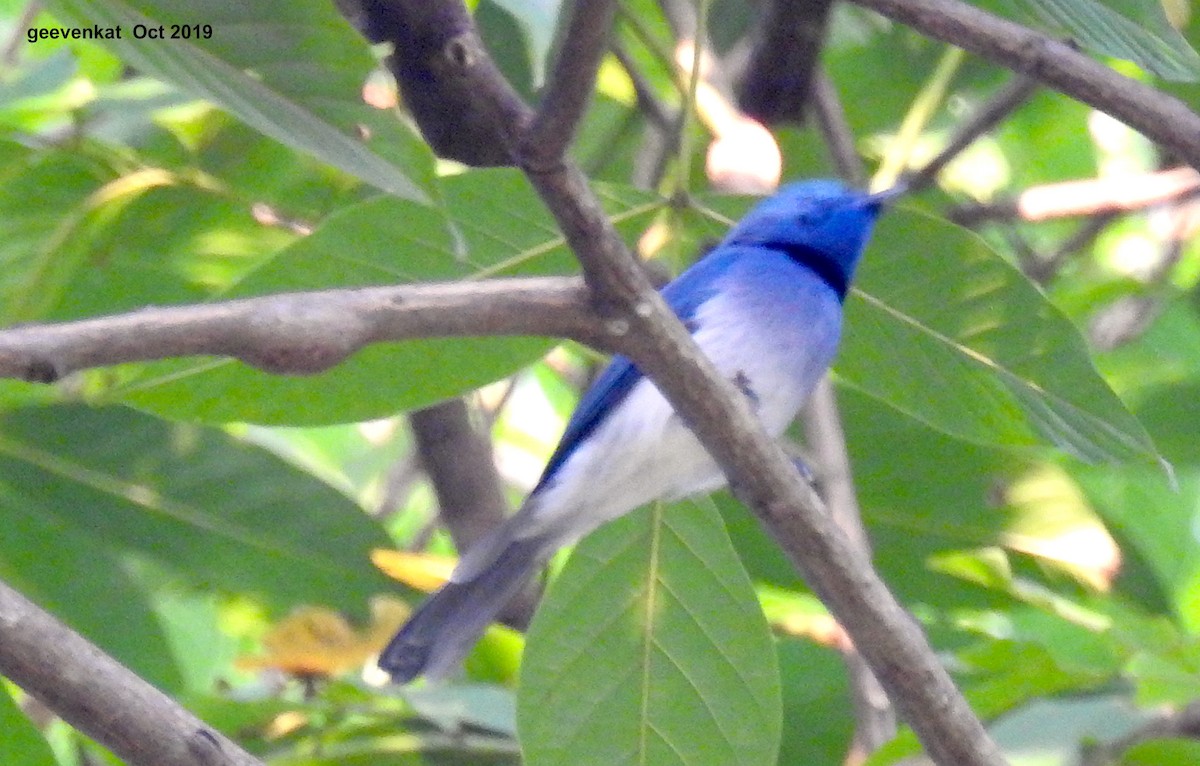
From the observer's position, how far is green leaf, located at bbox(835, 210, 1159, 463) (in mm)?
1906

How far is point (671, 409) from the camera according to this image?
7.99ft

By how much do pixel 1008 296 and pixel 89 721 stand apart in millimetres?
1147

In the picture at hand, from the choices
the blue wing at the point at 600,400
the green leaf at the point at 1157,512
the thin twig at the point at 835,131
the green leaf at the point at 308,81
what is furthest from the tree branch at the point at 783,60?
the green leaf at the point at 308,81

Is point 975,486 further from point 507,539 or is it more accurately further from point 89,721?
point 89,721

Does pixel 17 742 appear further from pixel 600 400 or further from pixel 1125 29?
pixel 1125 29

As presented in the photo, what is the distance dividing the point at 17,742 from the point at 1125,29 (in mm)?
1448

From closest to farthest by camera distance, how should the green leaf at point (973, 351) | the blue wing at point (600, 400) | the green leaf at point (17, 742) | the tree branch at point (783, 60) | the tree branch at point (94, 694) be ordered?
the tree branch at point (94, 694), the green leaf at point (17, 742), the green leaf at point (973, 351), the blue wing at point (600, 400), the tree branch at point (783, 60)

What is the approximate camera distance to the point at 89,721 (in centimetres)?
140

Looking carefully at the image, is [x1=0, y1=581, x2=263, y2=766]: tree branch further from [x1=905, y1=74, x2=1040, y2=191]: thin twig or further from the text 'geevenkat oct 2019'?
[x1=905, y1=74, x2=1040, y2=191]: thin twig

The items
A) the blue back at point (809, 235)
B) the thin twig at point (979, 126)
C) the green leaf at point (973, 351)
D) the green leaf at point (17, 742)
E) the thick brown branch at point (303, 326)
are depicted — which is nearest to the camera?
the thick brown branch at point (303, 326)

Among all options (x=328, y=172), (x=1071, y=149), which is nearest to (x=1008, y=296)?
(x=328, y=172)

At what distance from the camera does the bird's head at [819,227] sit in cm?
299

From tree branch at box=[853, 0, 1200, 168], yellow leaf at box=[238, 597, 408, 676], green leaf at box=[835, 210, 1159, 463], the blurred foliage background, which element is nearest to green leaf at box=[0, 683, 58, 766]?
the blurred foliage background

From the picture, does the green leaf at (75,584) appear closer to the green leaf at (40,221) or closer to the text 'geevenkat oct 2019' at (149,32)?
the green leaf at (40,221)
